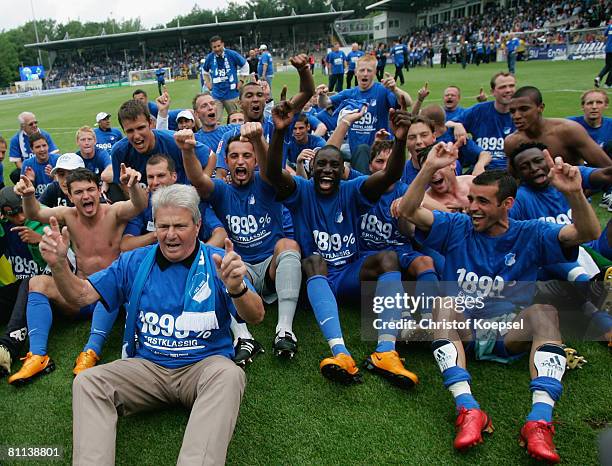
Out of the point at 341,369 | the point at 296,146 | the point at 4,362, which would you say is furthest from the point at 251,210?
the point at 296,146

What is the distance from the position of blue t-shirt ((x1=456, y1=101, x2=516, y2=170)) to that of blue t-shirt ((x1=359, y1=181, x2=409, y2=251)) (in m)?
2.96

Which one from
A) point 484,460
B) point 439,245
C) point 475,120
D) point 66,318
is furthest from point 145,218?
point 475,120

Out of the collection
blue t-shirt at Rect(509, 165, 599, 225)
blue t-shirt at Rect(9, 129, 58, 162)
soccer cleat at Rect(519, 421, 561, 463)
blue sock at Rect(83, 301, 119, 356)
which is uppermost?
blue t-shirt at Rect(9, 129, 58, 162)

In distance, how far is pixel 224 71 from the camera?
12141 millimetres

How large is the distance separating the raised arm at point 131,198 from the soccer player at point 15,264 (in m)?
0.78

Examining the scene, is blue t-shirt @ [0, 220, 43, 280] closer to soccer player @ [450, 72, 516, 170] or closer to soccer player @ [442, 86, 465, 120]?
soccer player @ [450, 72, 516, 170]

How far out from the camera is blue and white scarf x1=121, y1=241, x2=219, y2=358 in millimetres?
2957

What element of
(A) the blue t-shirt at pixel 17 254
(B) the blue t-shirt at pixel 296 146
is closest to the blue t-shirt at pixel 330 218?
(B) the blue t-shirt at pixel 296 146

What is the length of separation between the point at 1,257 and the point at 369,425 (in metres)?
4.05

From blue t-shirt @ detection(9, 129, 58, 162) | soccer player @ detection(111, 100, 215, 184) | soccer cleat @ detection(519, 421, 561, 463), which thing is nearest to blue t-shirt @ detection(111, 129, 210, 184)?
soccer player @ detection(111, 100, 215, 184)

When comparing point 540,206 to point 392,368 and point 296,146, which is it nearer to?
point 392,368

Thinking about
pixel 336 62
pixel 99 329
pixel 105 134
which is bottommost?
pixel 99 329

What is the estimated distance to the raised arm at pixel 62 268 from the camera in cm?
280

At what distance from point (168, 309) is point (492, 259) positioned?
7.99 feet
